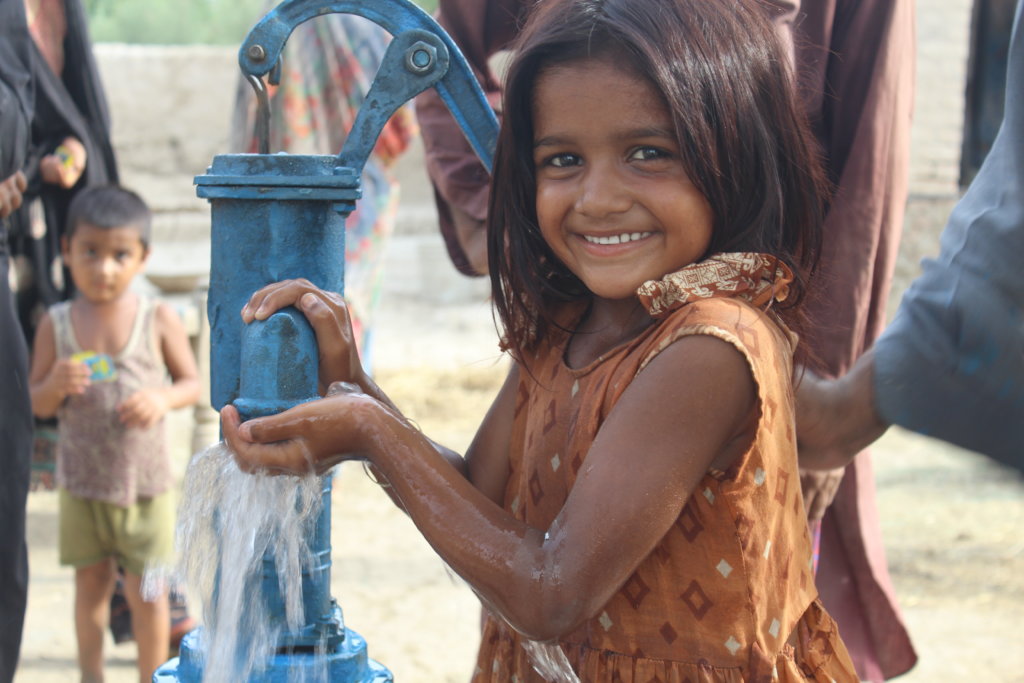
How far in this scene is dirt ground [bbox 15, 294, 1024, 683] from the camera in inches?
131

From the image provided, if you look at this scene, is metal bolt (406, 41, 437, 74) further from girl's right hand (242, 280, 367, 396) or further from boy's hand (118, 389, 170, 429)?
boy's hand (118, 389, 170, 429)

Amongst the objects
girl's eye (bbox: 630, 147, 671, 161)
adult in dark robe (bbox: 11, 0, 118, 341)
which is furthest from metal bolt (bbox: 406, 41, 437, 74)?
adult in dark robe (bbox: 11, 0, 118, 341)

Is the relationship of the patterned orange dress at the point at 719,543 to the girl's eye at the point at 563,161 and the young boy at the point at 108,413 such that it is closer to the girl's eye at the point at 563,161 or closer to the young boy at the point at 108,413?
the girl's eye at the point at 563,161

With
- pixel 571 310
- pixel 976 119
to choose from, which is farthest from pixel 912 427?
pixel 976 119

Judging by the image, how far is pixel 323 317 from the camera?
4.13ft

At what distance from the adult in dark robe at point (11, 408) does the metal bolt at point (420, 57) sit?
134cm

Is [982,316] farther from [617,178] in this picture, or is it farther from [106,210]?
[106,210]

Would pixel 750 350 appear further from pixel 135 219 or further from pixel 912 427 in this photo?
pixel 135 219

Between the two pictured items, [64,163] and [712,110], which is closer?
[712,110]

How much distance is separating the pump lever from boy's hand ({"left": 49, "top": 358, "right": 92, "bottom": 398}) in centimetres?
196

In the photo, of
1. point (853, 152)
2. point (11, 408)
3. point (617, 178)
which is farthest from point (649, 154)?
point (11, 408)

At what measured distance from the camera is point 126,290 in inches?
128

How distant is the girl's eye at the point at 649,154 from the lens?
4.27ft

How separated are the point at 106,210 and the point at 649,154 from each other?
2192 mm
